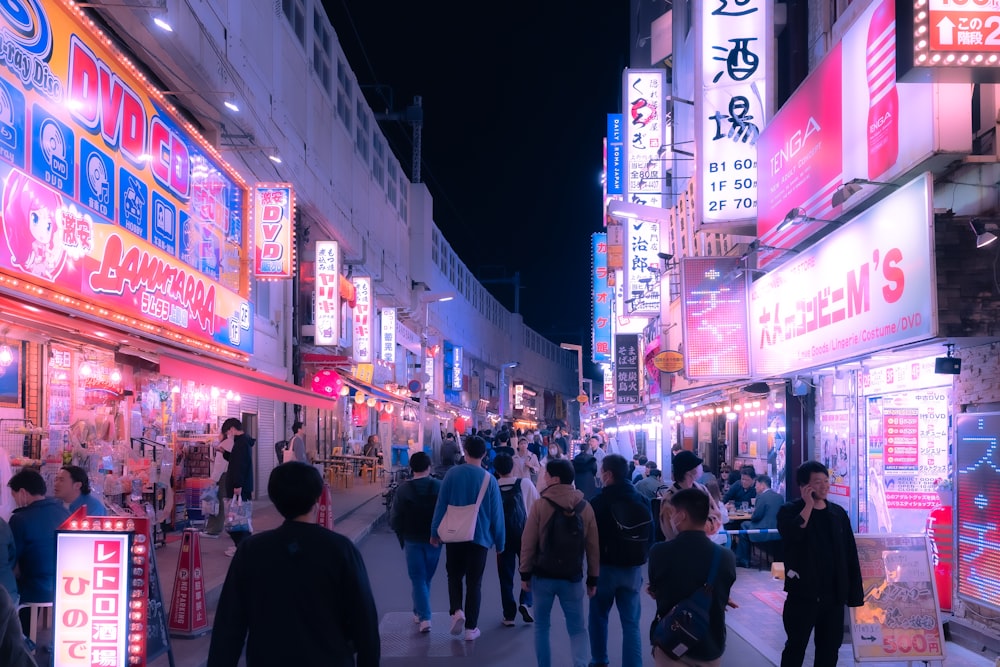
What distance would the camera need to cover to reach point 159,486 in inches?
521

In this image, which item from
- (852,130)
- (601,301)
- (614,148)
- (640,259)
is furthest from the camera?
(601,301)

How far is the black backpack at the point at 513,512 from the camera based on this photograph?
9.40 meters

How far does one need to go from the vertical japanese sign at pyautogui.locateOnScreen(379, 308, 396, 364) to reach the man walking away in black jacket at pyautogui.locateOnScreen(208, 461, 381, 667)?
3244cm

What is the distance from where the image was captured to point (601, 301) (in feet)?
147

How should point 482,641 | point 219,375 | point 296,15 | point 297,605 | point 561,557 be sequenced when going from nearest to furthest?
point 297,605
point 561,557
point 482,641
point 219,375
point 296,15

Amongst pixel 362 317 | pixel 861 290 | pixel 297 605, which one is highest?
pixel 362 317

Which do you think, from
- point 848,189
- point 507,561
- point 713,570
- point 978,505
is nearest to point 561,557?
point 713,570

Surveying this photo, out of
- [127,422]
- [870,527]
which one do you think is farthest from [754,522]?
[127,422]

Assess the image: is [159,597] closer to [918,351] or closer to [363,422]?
[918,351]

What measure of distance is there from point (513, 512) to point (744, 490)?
6.44 metres

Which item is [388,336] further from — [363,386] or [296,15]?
[296,15]

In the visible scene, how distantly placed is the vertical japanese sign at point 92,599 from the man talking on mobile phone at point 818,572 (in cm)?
432

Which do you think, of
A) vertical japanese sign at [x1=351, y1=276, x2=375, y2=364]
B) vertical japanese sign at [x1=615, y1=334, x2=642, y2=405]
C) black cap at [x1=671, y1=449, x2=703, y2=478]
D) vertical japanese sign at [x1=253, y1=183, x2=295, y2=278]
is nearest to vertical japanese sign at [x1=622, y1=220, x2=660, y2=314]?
vertical japanese sign at [x1=615, y1=334, x2=642, y2=405]

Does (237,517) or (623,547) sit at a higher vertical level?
(623,547)
